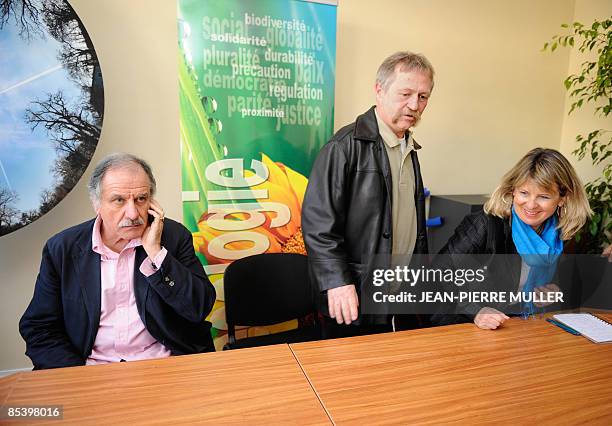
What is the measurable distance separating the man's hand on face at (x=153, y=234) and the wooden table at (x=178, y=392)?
0.43m

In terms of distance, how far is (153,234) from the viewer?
4.82 ft

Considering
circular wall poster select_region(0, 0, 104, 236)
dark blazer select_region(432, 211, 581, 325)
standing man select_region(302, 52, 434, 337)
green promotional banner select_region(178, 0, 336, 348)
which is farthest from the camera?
green promotional banner select_region(178, 0, 336, 348)

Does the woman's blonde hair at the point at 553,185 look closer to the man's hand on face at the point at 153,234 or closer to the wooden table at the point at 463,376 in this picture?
the wooden table at the point at 463,376

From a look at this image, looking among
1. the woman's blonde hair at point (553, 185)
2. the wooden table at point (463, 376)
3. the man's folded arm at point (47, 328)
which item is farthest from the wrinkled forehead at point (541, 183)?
the man's folded arm at point (47, 328)

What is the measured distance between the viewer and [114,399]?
0.98m

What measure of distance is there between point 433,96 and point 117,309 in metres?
2.53

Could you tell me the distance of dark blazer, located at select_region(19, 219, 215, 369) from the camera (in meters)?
1.42

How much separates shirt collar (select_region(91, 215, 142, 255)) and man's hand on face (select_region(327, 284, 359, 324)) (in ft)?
2.42

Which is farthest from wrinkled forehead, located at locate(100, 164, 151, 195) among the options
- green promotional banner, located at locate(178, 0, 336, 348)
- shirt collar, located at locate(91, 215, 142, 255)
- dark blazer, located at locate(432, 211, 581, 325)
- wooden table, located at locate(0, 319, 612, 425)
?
dark blazer, located at locate(432, 211, 581, 325)

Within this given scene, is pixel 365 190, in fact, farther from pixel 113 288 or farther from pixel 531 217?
pixel 113 288

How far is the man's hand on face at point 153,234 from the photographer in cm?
146

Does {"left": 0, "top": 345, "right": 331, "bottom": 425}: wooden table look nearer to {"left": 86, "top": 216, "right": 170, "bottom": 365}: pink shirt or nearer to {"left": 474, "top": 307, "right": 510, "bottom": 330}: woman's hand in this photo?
{"left": 86, "top": 216, "right": 170, "bottom": 365}: pink shirt

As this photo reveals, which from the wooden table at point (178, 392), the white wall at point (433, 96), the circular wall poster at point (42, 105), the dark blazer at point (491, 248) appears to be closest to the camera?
the wooden table at point (178, 392)

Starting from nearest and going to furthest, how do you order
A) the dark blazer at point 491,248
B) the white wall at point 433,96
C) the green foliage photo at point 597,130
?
the dark blazer at point 491,248, the white wall at point 433,96, the green foliage photo at point 597,130
